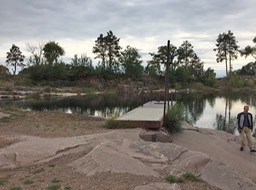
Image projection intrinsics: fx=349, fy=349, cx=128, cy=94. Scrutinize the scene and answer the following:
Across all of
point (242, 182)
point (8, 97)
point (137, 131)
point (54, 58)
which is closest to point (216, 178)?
point (242, 182)

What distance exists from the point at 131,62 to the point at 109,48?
5.33 meters

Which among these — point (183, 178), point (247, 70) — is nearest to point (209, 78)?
point (247, 70)

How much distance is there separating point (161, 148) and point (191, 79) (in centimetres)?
6464

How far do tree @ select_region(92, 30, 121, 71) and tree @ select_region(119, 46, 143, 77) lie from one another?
4.76 feet

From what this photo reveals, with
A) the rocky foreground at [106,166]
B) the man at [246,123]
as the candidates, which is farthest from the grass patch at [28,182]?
the man at [246,123]

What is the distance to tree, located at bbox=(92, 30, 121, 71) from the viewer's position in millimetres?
66625

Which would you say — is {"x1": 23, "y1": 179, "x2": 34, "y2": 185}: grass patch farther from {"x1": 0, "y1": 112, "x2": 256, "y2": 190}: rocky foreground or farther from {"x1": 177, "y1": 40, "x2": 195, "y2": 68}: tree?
{"x1": 177, "y1": 40, "x2": 195, "y2": 68}: tree

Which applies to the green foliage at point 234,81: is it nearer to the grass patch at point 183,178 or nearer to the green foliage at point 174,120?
the green foliage at point 174,120

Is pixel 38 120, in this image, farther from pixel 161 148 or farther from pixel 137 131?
pixel 161 148

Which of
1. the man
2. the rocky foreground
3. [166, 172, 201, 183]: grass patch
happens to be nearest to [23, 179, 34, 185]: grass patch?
the rocky foreground

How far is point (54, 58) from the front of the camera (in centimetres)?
6512

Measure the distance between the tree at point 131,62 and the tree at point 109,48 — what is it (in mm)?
1452

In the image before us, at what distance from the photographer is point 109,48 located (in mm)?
67062

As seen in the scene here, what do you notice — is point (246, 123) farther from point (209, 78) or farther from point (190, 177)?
point (209, 78)
